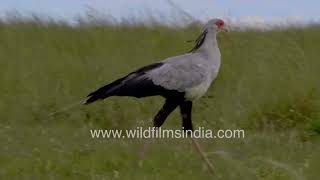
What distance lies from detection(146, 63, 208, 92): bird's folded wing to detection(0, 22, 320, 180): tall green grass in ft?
1.85

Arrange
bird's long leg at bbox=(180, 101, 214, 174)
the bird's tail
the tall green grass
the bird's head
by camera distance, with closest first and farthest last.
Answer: the tall green grass < the bird's tail < bird's long leg at bbox=(180, 101, 214, 174) < the bird's head

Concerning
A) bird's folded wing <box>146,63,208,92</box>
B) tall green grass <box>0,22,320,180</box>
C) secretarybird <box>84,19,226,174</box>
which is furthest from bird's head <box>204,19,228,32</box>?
tall green grass <box>0,22,320,180</box>

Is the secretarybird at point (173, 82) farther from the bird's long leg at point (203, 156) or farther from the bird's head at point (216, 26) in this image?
the bird's head at point (216, 26)

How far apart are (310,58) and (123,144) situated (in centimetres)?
444

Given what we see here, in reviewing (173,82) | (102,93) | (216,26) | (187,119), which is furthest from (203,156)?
(216,26)

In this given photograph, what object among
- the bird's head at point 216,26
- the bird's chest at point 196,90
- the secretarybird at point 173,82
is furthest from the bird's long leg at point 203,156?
the bird's head at point 216,26

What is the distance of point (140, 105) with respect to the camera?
8891 millimetres

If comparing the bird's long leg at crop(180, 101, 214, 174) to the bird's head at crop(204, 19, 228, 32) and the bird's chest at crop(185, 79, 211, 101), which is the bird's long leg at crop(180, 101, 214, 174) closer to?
the bird's chest at crop(185, 79, 211, 101)

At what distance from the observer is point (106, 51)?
Result: 1073 centimetres

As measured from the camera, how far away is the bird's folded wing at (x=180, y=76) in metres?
6.55

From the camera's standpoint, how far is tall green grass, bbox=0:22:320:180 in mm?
6360

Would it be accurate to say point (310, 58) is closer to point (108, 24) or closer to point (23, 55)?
point (108, 24)

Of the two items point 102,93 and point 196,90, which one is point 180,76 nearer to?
point 196,90

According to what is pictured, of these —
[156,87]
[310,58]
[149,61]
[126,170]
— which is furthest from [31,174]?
[310,58]
